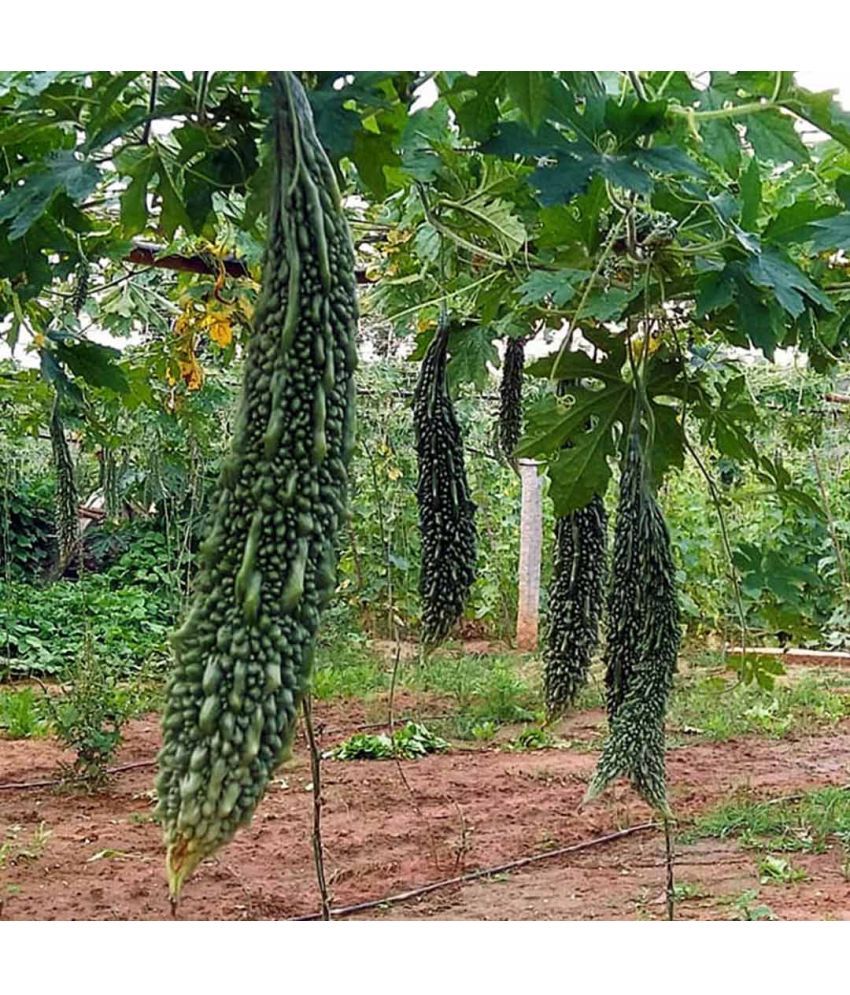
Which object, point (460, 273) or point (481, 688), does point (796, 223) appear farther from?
point (481, 688)

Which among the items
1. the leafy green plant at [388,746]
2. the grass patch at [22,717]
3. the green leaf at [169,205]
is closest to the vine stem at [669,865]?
the green leaf at [169,205]

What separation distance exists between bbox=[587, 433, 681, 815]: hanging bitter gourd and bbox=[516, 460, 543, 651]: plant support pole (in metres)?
3.79

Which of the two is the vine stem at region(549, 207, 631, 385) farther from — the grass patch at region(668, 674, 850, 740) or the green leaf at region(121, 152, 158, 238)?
the grass patch at region(668, 674, 850, 740)

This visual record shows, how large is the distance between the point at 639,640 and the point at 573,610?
7.1 inches

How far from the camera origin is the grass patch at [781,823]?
316 centimetres

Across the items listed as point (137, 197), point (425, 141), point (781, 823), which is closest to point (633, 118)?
point (425, 141)

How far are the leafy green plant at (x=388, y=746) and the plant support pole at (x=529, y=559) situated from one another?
4.54ft

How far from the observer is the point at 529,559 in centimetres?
548

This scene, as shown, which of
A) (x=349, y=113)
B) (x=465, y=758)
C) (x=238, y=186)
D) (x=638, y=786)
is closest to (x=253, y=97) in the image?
(x=238, y=186)

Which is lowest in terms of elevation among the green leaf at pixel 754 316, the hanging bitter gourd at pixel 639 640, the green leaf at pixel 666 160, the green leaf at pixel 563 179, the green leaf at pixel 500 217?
the hanging bitter gourd at pixel 639 640

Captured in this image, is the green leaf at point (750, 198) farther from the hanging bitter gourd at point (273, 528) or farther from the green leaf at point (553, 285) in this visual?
the hanging bitter gourd at point (273, 528)

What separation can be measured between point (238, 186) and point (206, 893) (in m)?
1.88

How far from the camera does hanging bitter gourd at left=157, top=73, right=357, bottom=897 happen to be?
733 mm

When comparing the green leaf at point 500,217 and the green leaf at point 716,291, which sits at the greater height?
the green leaf at point 500,217
